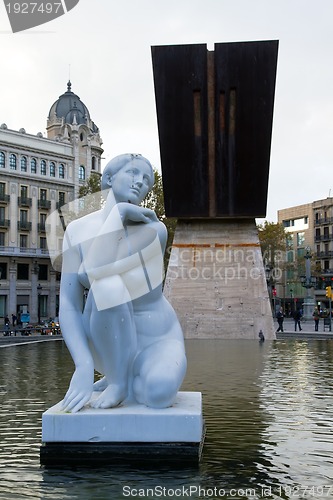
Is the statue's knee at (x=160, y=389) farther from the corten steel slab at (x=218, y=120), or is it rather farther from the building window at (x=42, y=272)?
the building window at (x=42, y=272)

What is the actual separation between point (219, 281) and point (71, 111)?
3678cm

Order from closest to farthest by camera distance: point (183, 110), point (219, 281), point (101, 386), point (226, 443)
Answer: point (226, 443)
point (101, 386)
point (183, 110)
point (219, 281)

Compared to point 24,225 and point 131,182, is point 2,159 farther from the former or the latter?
point 131,182

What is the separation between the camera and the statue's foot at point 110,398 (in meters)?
5.07

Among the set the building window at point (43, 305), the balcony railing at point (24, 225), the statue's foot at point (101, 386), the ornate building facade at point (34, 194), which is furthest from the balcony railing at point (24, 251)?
the statue's foot at point (101, 386)

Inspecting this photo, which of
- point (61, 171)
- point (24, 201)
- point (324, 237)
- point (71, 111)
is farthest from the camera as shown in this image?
point (324, 237)

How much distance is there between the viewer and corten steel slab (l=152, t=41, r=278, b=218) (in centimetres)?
2522

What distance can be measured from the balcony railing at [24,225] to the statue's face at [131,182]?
49.6m

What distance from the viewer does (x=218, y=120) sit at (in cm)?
2558

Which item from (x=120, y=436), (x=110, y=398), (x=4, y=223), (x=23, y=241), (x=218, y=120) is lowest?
(x=120, y=436)

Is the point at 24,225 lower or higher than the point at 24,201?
lower

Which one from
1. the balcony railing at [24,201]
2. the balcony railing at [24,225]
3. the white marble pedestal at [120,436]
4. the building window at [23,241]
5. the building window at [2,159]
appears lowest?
the white marble pedestal at [120,436]

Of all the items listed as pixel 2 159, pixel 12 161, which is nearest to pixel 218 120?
pixel 2 159

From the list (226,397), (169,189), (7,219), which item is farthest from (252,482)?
(7,219)
